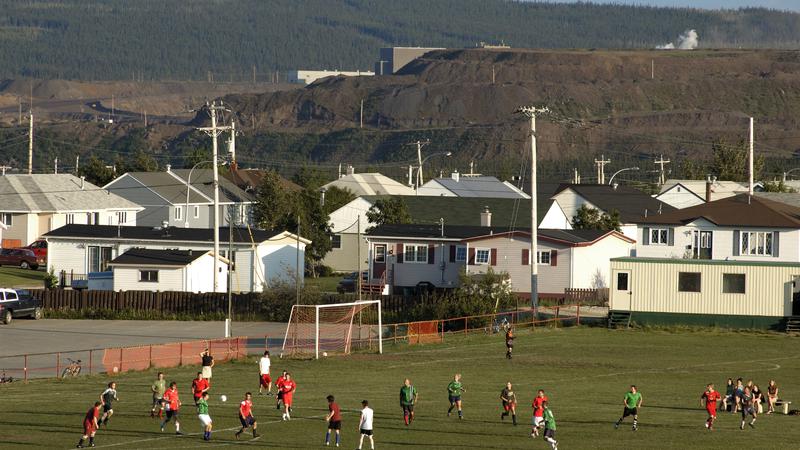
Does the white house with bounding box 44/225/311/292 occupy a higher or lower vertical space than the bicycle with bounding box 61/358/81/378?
higher

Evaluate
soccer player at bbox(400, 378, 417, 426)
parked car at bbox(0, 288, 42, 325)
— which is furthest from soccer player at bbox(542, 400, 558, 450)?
parked car at bbox(0, 288, 42, 325)

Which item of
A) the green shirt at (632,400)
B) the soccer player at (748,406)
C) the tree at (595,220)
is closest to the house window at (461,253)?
the tree at (595,220)

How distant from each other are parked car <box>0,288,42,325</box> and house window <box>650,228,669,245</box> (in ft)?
121

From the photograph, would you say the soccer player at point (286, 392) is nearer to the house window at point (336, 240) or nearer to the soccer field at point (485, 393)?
the soccer field at point (485, 393)

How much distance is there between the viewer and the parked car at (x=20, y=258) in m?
93.1

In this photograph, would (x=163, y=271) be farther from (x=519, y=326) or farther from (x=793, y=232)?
(x=793, y=232)

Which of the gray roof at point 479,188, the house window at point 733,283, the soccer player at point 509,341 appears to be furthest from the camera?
the gray roof at point 479,188

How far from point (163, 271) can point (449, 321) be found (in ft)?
62.3

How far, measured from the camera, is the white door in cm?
6469

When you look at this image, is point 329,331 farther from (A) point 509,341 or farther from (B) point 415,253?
(B) point 415,253

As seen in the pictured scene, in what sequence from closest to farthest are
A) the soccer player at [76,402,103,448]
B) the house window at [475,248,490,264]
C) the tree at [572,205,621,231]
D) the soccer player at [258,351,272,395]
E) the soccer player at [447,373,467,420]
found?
the soccer player at [76,402,103,448]
the soccer player at [447,373,467,420]
the soccer player at [258,351,272,395]
the house window at [475,248,490,264]
the tree at [572,205,621,231]

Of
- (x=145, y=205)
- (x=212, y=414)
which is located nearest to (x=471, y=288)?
(x=212, y=414)

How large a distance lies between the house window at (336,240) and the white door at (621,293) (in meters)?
40.3

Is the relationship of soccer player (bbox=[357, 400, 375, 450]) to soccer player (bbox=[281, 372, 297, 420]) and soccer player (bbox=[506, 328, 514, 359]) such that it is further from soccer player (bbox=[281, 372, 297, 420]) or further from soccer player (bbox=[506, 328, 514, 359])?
soccer player (bbox=[506, 328, 514, 359])
